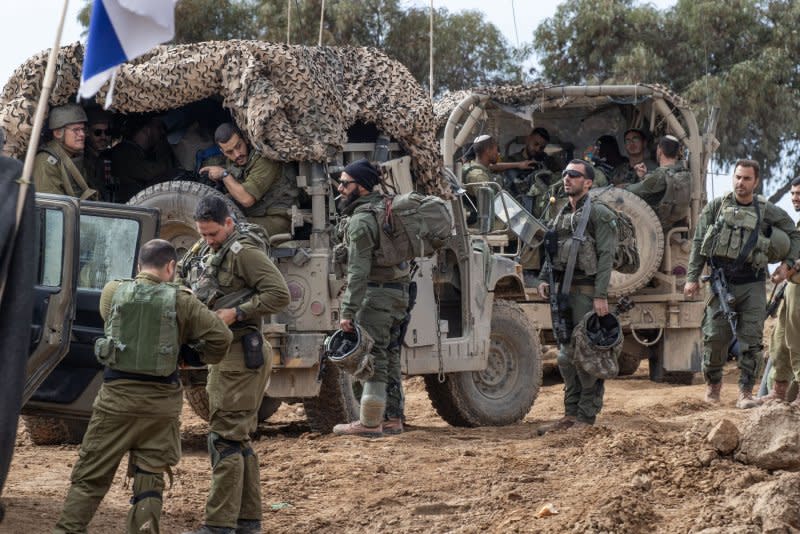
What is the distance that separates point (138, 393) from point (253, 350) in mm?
917

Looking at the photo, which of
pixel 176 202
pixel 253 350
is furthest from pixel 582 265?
pixel 253 350

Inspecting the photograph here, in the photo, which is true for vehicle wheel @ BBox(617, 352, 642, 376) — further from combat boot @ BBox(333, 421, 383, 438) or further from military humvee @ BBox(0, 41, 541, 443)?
combat boot @ BBox(333, 421, 383, 438)

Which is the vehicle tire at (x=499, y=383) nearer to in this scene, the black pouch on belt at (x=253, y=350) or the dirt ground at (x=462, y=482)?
the dirt ground at (x=462, y=482)

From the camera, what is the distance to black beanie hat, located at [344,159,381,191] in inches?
395

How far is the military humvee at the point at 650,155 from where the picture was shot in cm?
1457

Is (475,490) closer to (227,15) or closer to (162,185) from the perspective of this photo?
(162,185)

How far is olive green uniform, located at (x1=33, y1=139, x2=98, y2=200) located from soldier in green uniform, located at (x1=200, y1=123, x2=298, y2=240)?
83 centimetres

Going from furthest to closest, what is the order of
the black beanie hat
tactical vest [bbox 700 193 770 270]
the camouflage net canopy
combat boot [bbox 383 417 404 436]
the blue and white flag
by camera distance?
tactical vest [bbox 700 193 770 270]
combat boot [bbox 383 417 404 436]
the camouflage net canopy
the black beanie hat
the blue and white flag

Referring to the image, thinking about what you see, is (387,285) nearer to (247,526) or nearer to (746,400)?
(247,526)

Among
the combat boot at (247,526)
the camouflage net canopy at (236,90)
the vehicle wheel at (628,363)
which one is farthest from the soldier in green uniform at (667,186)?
the combat boot at (247,526)

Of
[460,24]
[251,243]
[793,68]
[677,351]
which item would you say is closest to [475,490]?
[251,243]

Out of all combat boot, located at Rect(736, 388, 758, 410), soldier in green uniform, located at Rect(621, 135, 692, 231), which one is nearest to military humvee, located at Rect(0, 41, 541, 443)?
combat boot, located at Rect(736, 388, 758, 410)

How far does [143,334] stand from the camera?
6664 millimetres

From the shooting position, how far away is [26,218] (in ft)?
15.1
